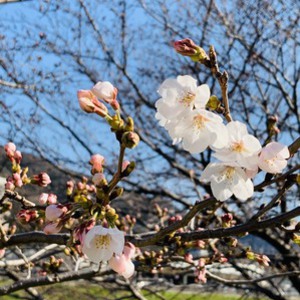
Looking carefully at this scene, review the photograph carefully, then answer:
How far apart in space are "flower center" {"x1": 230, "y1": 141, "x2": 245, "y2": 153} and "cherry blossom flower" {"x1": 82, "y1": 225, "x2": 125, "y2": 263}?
36 centimetres

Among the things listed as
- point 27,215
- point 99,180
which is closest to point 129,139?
point 99,180

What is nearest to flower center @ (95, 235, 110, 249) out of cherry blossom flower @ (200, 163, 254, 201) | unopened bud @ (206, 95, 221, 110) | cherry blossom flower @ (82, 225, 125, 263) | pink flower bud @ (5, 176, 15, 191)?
cherry blossom flower @ (82, 225, 125, 263)


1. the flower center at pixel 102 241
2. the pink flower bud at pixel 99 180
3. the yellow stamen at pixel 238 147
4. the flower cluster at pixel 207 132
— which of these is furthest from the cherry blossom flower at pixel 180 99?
the flower center at pixel 102 241

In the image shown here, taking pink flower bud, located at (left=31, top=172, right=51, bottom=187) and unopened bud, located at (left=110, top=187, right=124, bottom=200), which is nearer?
unopened bud, located at (left=110, top=187, right=124, bottom=200)

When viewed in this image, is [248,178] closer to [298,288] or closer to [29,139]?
[298,288]

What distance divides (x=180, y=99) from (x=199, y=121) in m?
0.07

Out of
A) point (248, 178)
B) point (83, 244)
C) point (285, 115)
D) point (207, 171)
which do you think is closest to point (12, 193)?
point (83, 244)

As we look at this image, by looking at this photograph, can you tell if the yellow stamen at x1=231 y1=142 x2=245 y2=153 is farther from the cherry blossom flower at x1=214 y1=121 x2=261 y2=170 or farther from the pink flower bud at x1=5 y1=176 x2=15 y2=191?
the pink flower bud at x1=5 y1=176 x2=15 y2=191

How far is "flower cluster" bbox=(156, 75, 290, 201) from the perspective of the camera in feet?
3.34

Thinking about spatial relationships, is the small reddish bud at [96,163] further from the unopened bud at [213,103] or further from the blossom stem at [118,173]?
the unopened bud at [213,103]

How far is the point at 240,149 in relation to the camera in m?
1.03

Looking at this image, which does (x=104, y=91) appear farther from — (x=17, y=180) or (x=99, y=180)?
(x=17, y=180)

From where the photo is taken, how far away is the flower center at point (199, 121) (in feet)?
3.40

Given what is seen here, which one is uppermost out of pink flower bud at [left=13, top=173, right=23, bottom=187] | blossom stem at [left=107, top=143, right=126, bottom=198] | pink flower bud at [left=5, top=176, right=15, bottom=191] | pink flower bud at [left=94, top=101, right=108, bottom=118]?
pink flower bud at [left=13, top=173, right=23, bottom=187]
